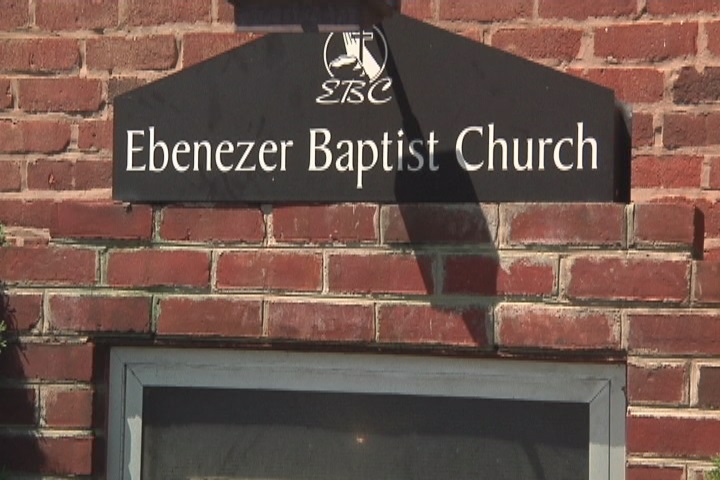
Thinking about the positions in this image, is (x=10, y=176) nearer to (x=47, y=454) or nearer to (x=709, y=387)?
(x=47, y=454)

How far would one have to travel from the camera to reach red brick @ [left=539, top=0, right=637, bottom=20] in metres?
3.10

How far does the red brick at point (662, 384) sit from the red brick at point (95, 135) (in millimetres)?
1267

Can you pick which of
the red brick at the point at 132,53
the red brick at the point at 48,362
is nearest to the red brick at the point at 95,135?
the red brick at the point at 132,53

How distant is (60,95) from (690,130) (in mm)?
1393

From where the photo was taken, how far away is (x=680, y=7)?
10.1ft

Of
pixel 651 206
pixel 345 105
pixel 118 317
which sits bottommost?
pixel 118 317

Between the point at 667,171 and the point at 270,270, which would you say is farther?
the point at 270,270

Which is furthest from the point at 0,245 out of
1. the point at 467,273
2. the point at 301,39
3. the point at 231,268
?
the point at 467,273

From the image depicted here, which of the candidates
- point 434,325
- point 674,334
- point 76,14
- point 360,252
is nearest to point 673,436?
point 674,334

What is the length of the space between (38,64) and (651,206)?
141 cm

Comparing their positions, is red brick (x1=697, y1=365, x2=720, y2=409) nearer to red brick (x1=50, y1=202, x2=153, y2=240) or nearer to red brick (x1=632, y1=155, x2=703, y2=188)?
red brick (x1=632, y1=155, x2=703, y2=188)

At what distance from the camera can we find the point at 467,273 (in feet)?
10.2

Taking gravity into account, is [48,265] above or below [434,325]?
above

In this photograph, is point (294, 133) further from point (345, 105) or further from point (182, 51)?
point (182, 51)
